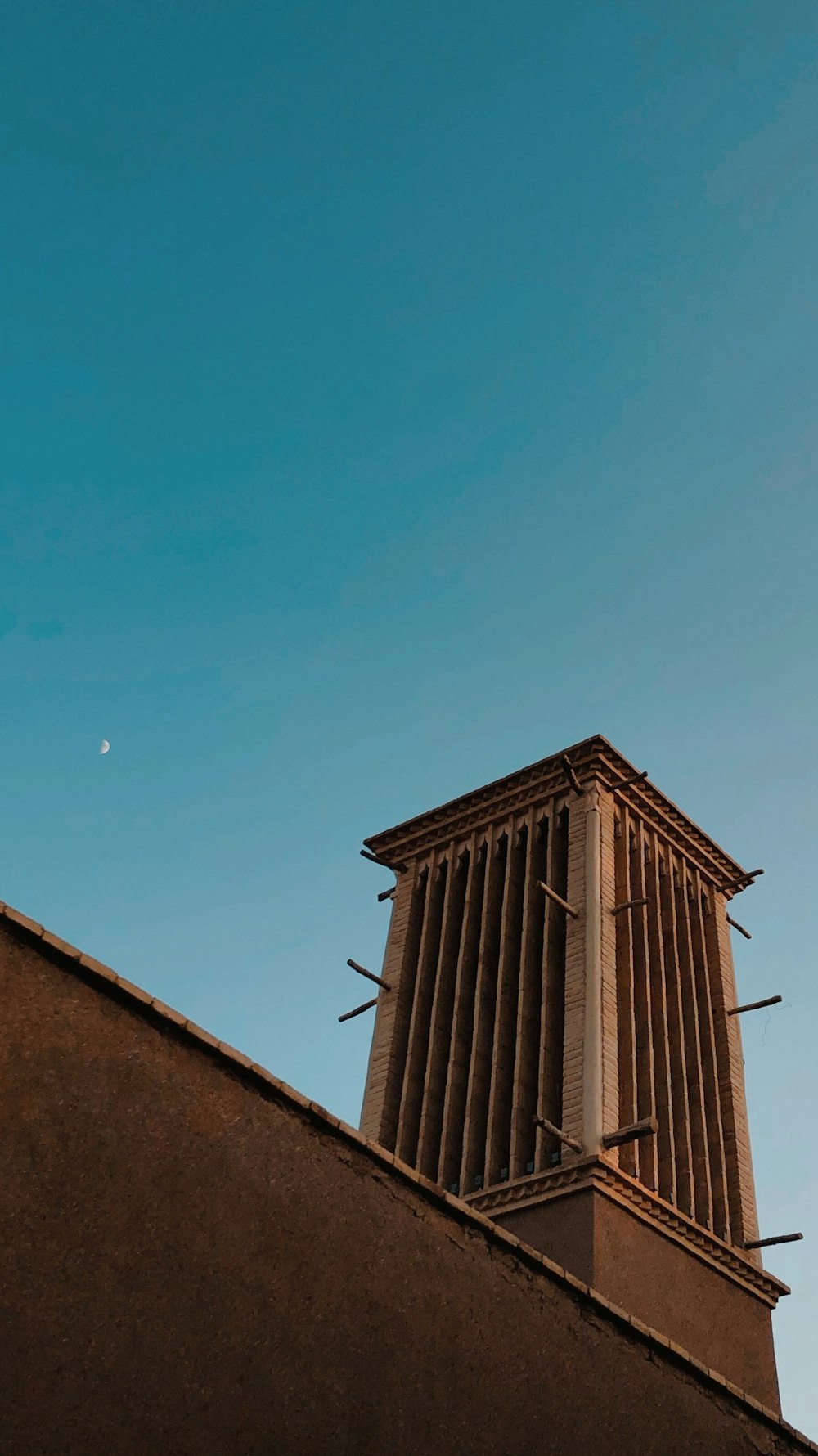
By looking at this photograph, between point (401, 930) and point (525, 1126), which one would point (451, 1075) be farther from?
point (401, 930)

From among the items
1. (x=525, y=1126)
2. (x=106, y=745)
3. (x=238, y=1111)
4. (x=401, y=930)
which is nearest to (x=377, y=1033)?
(x=401, y=930)

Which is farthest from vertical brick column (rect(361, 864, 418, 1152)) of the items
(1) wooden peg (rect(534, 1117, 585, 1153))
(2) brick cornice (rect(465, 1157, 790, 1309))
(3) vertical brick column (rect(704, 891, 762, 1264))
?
(3) vertical brick column (rect(704, 891, 762, 1264))

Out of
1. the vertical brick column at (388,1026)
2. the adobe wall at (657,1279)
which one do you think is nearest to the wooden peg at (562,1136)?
the adobe wall at (657,1279)

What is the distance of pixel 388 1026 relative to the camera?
16172 mm

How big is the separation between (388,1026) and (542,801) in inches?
136

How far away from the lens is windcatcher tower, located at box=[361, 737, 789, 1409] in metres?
13.2

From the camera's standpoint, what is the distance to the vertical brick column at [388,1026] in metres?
15.3

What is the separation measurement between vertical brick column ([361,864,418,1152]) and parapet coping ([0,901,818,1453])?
22.5 feet

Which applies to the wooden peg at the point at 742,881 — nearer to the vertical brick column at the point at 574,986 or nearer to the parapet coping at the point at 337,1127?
the vertical brick column at the point at 574,986

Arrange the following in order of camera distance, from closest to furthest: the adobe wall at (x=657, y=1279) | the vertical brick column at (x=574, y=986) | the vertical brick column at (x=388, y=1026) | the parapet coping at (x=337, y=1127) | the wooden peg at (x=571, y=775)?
the parapet coping at (x=337, y=1127) → the adobe wall at (x=657, y=1279) → the vertical brick column at (x=574, y=986) → the vertical brick column at (x=388, y=1026) → the wooden peg at (x=571, y=775)

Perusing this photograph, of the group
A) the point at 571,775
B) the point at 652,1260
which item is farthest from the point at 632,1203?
the point at 571,775

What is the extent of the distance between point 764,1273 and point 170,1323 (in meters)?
9.82

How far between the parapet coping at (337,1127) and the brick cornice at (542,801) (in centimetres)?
935

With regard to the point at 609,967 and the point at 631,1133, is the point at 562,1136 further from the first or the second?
the point at 609,967
